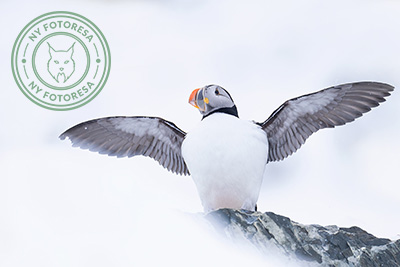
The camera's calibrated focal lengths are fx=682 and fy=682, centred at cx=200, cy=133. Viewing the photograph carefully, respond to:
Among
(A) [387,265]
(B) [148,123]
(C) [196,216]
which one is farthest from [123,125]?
(A) [387,265]

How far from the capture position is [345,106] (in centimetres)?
606

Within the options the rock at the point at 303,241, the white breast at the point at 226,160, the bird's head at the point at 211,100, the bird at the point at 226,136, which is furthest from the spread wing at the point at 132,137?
the rock at the point at 303,241

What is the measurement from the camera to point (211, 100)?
585 cm

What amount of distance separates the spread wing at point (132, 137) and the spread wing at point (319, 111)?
917 millimetres

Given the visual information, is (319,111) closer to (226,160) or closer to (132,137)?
(226,160)

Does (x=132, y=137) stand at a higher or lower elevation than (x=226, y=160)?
higher

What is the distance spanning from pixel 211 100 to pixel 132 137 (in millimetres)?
1042

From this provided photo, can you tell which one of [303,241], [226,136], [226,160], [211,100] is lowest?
[303,241]

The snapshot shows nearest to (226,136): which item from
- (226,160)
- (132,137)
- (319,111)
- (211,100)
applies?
(226,160)

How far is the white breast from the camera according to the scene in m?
5.46

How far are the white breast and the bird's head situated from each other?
0.15 m

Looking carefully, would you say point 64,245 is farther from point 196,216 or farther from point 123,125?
point 123,125

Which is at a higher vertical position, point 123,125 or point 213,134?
point 123,125

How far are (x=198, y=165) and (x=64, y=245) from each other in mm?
1520
